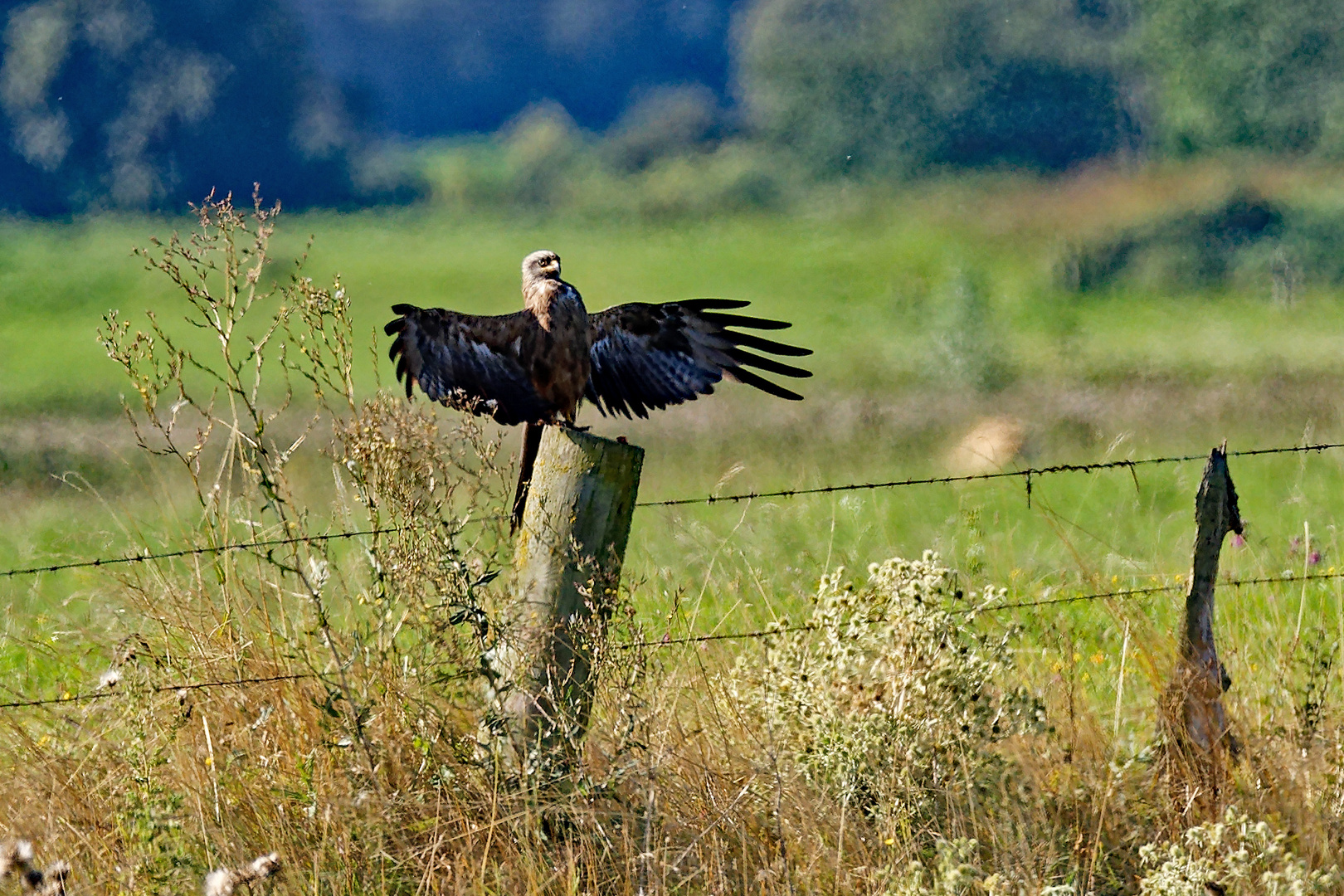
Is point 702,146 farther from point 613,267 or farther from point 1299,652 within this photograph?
point 1299,652

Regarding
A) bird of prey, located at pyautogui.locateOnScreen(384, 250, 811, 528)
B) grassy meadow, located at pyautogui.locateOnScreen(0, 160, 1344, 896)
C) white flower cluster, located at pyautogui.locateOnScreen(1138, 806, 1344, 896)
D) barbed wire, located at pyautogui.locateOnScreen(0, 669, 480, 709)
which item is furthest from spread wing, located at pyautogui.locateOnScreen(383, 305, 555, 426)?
white flower cluster, located at pyautogui.locateOnScreen(1138, 806, 1344, 896)

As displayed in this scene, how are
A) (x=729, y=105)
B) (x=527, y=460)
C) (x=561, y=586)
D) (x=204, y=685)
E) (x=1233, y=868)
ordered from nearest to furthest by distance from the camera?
(x=1233, y=868), (x=561, y=586), (x=204, y=685), (x=527, y=460), (x=729, y=105)

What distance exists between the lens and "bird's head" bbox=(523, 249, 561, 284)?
191 inches

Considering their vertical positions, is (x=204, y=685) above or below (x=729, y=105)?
below

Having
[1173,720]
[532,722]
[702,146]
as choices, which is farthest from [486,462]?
[702,146]

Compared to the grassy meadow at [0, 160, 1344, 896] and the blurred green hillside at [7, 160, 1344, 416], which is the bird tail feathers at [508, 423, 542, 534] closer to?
the grassy meadow at [0, 160, 1344, 896]

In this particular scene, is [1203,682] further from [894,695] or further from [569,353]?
[569,353]

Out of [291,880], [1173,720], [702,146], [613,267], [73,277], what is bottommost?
[291,880]

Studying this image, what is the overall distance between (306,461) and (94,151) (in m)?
20.5

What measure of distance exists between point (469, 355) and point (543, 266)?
47cm

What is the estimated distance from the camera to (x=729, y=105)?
31375mm

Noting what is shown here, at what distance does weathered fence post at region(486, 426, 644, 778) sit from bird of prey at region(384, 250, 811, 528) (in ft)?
3.89

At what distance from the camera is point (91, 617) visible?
507 cm

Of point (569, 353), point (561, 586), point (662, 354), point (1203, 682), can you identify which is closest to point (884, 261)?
point (662, 354)
